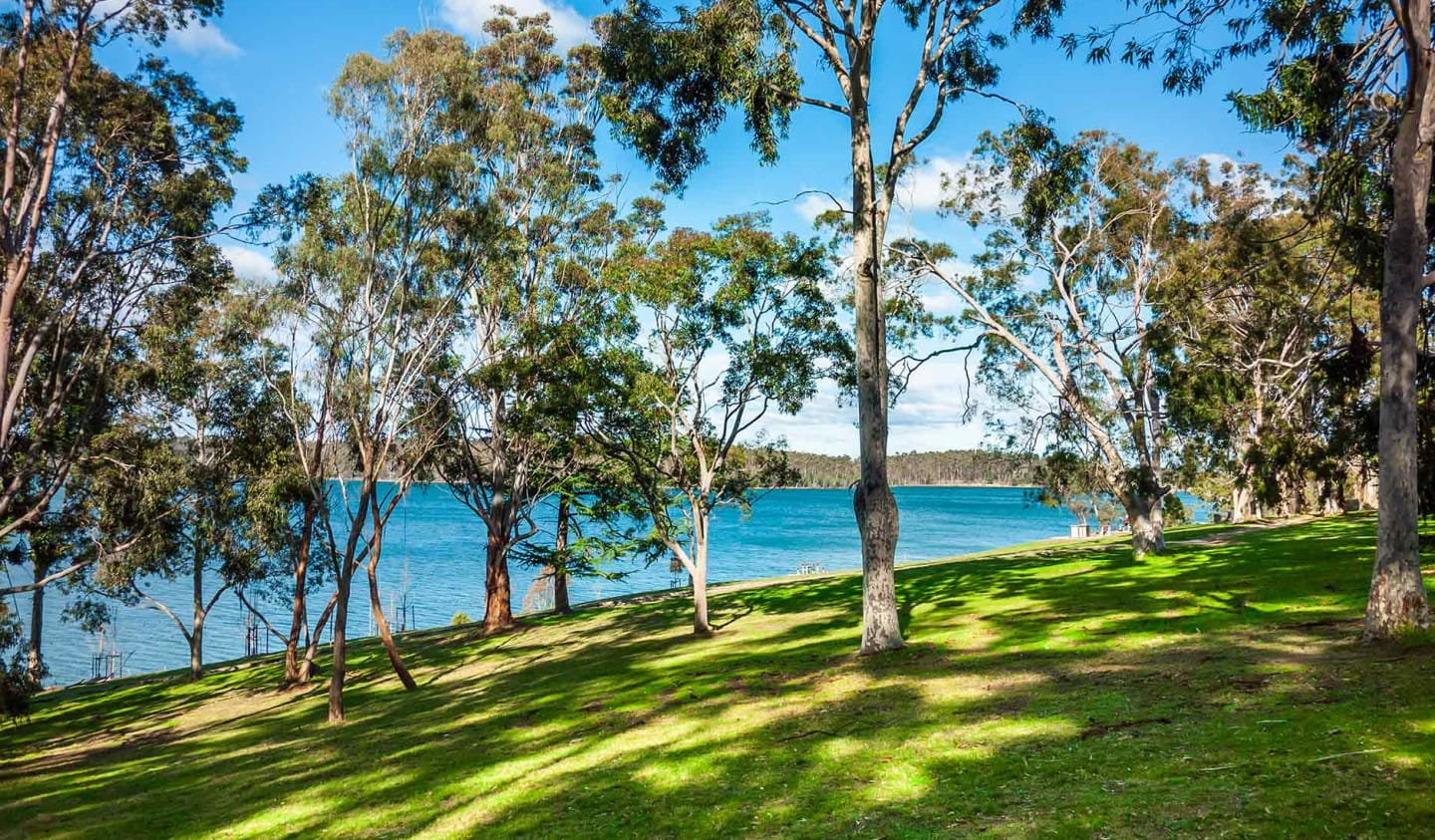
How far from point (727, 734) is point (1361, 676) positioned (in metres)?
6.06

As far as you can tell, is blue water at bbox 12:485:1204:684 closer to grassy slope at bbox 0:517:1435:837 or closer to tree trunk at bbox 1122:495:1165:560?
tree trunk at bbox 1122:495:1165:560

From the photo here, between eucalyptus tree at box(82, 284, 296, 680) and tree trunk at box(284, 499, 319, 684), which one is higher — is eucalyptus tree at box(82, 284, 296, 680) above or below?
above

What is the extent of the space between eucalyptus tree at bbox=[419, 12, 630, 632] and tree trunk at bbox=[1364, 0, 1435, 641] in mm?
14593

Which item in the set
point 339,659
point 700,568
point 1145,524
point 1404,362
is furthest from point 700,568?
point 1404,362

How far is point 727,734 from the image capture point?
8898 millimetres

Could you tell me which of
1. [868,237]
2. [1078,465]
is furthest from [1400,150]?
[1078,465]

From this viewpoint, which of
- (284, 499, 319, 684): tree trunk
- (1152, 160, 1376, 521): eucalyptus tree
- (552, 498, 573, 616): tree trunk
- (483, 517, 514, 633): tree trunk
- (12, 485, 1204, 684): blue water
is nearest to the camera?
(1152, 160, 1376, 521): eucalyptus tree

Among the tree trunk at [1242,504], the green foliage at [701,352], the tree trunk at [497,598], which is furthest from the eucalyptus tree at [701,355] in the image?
the tree trunk at [1242,504]

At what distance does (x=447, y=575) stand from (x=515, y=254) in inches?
1816

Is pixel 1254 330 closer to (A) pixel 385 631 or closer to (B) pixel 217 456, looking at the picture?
(A) pixel 385 631

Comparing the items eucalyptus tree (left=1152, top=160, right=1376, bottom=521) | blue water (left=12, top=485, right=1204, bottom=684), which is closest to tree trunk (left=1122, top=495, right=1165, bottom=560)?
eucalyptus tree (left=1152, top=160, right=1376, bottom=521)

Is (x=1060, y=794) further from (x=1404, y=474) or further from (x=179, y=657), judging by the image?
(x=179, y=657)

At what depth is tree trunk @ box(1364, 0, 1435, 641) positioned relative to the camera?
8.15m

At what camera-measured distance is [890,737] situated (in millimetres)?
7773
